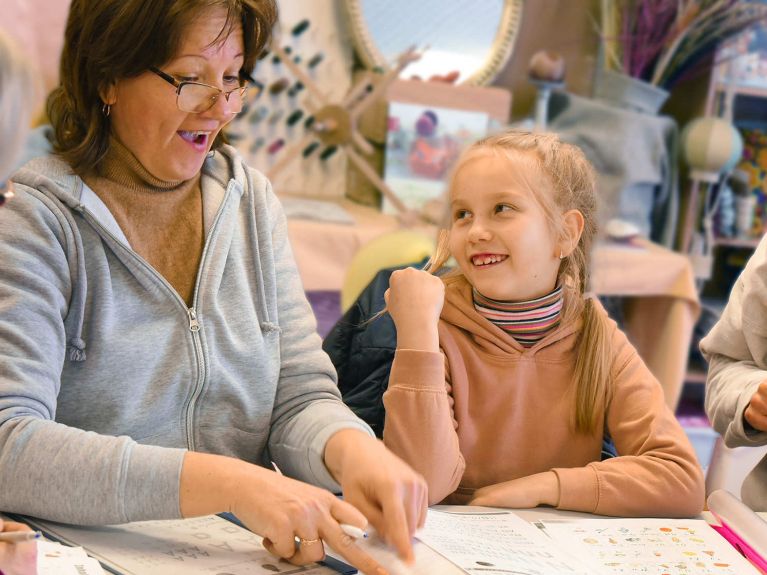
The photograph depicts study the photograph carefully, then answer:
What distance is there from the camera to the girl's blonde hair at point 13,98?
0.53m

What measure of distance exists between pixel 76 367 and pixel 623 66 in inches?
99.8

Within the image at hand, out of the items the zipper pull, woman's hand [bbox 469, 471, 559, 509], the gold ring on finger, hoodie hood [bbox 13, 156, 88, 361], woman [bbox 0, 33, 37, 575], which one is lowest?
woman's hand [bbox 469, 471, 559, 509]

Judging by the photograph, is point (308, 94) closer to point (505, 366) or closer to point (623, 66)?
point (623, 66)

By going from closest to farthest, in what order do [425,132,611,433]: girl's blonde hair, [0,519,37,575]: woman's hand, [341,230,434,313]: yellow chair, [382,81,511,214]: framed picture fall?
1. [0,519,37,575]: woman's hand
2. [425,132,611,433]: girl's blonde hair
3. [341,230,434,313]: yellow chair
4. [382,81,511,214]: framed picture

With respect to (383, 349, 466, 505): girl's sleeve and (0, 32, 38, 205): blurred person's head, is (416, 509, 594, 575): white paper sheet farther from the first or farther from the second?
(0, 32, 38, 205): blurred person's head

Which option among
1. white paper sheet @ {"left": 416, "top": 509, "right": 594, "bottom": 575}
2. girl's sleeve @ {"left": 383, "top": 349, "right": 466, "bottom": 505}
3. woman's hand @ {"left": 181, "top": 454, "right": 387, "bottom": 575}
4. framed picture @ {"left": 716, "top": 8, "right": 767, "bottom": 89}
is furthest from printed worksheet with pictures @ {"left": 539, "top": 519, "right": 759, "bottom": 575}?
framed picture @ {"left": 716, "top": 8, "right": 767, "bottom": 89}

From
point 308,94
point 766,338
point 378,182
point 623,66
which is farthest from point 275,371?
point 623,66

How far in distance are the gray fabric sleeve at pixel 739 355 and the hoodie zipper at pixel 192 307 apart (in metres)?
0.72

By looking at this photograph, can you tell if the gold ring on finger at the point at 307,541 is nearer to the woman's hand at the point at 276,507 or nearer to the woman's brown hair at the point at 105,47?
the woman's hand at the point at 276,507

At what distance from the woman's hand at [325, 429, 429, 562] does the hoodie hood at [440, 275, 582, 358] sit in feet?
1.08

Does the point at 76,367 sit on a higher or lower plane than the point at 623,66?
lower

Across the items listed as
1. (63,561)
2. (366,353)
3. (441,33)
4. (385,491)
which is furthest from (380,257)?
(63,561)

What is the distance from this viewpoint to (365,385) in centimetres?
134

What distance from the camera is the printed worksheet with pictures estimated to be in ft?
3.05
